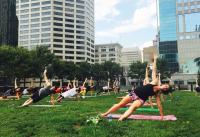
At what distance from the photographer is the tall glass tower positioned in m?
133

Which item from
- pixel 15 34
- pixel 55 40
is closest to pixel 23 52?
pixel 15 34

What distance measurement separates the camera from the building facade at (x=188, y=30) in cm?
12988

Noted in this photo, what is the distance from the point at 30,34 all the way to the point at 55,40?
20.1m

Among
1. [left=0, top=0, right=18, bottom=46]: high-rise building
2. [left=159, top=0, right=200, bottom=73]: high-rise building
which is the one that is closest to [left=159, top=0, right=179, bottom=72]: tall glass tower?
[left=159, top=0, right=200, bottom=73]: high-rise building

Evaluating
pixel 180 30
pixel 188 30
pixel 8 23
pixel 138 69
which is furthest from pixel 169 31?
pixel 8 23

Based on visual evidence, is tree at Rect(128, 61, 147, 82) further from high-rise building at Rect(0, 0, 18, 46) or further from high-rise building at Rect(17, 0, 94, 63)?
high-rise building at Rect(17, 0, 94, 63)

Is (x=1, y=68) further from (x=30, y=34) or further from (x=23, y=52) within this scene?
A: (x=30, y=34)

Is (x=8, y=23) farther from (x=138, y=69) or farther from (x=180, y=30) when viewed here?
(x=180, y=30)

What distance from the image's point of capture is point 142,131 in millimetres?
9555

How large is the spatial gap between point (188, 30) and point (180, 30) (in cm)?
347

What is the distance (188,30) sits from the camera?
433ft

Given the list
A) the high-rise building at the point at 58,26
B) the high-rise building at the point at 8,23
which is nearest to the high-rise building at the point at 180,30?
the high-rise building at the point at 58,26

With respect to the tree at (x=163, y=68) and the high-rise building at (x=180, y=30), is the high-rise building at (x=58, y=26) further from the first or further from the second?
the tree at (x=163, y=68)

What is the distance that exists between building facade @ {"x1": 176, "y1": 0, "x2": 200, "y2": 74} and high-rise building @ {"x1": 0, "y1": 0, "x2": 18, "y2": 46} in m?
71.5
